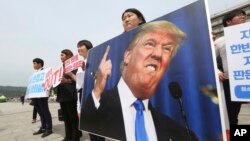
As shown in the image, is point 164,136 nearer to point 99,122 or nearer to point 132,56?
point 132,56

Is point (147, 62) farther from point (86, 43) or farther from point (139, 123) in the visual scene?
point (86, 43)

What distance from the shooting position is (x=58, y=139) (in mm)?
5520

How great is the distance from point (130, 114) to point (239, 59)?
1258mm

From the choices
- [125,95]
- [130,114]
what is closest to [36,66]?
[125,95]

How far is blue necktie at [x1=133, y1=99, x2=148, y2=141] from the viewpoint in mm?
2698

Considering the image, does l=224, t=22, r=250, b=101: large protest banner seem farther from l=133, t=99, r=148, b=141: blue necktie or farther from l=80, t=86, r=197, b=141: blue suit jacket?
l=133, t=99, r=148, b=141: blue necktie

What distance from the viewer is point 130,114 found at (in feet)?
9.59

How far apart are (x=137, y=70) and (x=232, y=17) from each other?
1352mm

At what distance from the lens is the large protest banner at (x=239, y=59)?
2.07 m

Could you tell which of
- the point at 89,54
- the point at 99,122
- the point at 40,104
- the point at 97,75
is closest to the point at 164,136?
the point at 99,122

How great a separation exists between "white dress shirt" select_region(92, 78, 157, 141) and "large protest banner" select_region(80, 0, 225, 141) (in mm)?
191

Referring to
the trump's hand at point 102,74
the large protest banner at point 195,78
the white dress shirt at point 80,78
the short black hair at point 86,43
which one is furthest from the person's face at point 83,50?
the large protest banner at point 195,78

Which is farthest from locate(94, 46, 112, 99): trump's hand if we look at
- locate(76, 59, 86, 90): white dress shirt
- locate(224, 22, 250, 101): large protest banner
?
locate(224, 22, 250, 101): large protest banner

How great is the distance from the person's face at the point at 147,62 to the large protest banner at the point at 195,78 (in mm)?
106
